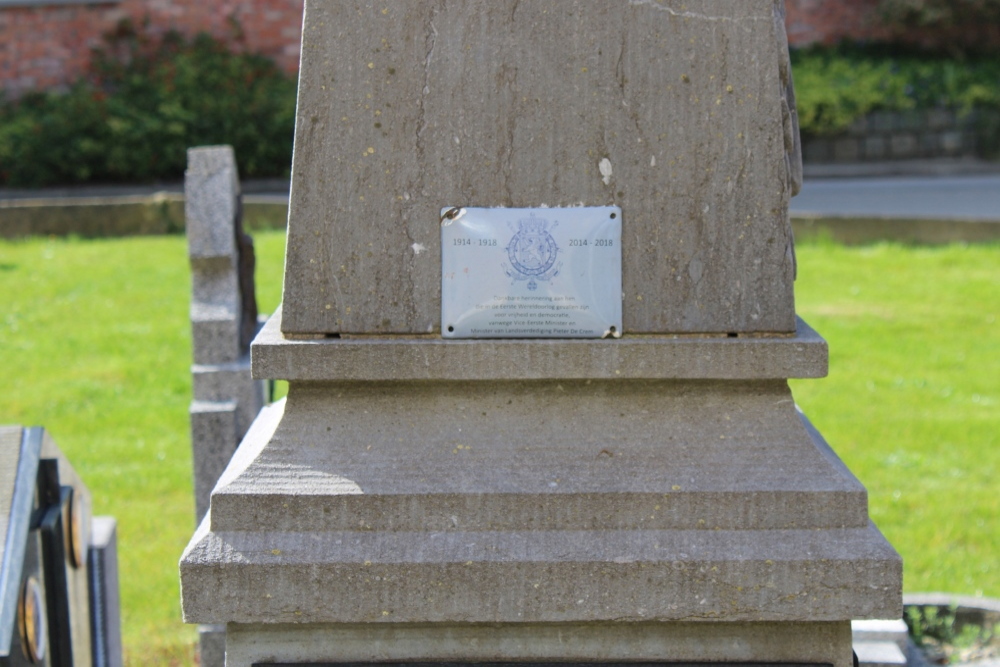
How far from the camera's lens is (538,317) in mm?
1992

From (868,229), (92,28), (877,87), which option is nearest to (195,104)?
(92,28)

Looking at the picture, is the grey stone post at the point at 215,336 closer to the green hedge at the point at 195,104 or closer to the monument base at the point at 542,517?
the monument base at the point at 542,517

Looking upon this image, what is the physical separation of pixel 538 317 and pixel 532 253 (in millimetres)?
111

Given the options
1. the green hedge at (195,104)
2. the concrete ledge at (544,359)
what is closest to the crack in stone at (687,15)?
the concrete ledge at (544,359)

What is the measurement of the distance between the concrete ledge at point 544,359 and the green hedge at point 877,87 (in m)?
11.5

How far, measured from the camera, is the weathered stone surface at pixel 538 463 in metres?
1.91

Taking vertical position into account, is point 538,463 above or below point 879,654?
above

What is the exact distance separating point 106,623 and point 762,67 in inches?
91.7

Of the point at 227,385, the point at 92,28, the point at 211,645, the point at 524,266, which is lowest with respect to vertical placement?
the point at 211,645

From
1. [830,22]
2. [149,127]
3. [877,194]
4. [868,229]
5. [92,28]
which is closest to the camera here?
[868,229]

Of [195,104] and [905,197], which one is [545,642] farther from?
[195,104]

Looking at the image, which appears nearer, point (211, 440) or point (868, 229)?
point (211, 440)

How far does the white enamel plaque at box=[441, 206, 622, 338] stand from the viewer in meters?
1.97

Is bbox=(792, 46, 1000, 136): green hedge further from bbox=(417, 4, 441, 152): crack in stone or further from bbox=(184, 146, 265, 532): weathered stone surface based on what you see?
bbox=(417, 4, 441, 152): crack in stone
